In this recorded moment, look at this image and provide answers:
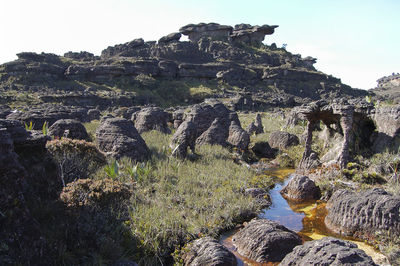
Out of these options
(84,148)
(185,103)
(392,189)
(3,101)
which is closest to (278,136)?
(392,189)

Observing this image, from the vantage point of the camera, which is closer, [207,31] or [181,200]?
[181,200]

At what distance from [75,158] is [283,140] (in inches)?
448

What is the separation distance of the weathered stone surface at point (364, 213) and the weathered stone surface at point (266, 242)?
5.02 feet

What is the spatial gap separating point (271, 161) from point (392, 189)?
22.7 ft

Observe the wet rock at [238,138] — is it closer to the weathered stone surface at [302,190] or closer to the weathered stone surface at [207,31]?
the weathered stone surface at [302,190]

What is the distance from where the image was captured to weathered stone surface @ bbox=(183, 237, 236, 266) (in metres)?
5.25

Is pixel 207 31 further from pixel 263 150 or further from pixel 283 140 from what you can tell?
pixel 263 150

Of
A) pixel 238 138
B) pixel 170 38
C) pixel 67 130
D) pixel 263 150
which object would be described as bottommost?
pixel 263 150

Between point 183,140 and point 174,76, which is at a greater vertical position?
point 174,76

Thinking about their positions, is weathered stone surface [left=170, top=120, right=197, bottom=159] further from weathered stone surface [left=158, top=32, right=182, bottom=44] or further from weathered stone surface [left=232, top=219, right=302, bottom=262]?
weathered stone surface [left=158, top=32, right=182, bottom=44]

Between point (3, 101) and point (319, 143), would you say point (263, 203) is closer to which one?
point (319, 143)

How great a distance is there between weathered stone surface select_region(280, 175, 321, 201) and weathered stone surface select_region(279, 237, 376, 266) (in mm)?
4836

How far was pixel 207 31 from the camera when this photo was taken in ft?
329

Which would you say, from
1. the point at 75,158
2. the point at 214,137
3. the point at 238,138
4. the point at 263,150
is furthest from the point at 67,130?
the point at 263,150
